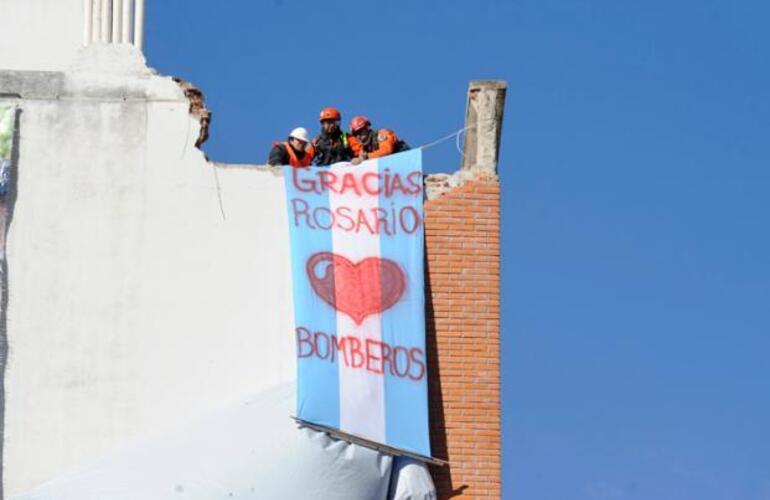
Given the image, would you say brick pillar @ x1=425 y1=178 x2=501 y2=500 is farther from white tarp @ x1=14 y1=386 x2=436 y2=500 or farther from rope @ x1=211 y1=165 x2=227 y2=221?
rope @ x1=211 y1=165 x2=227 y2=221

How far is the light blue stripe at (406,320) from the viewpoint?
26.9 metres

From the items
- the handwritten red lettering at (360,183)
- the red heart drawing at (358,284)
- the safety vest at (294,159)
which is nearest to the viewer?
the red heart drawing at (358,284)

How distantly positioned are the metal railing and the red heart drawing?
4803 mm

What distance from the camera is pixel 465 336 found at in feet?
90.0

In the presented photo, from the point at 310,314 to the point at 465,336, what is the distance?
1.77m

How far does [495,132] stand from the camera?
2809 centimetres

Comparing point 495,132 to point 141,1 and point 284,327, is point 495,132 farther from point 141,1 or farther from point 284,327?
point 141,1

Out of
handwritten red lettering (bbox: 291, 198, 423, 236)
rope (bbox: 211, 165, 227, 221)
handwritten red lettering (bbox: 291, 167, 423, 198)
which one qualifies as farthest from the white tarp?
handwritten red lettering (bbox: 291, 167, 423, 198)

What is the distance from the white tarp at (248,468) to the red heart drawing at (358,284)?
4.00 feet

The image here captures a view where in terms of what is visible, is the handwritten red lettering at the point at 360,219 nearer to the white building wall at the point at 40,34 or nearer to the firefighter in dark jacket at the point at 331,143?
the firefighter in dark jacket at the point at 331,143

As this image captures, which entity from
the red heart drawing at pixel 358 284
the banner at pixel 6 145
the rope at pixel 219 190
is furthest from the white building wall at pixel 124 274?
the red heart drawing at pixel 358 284

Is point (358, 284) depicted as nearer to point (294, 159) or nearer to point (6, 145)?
point (294, 159)

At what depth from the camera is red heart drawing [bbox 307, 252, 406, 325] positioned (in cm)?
2728

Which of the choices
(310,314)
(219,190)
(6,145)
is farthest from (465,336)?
(6,145)
